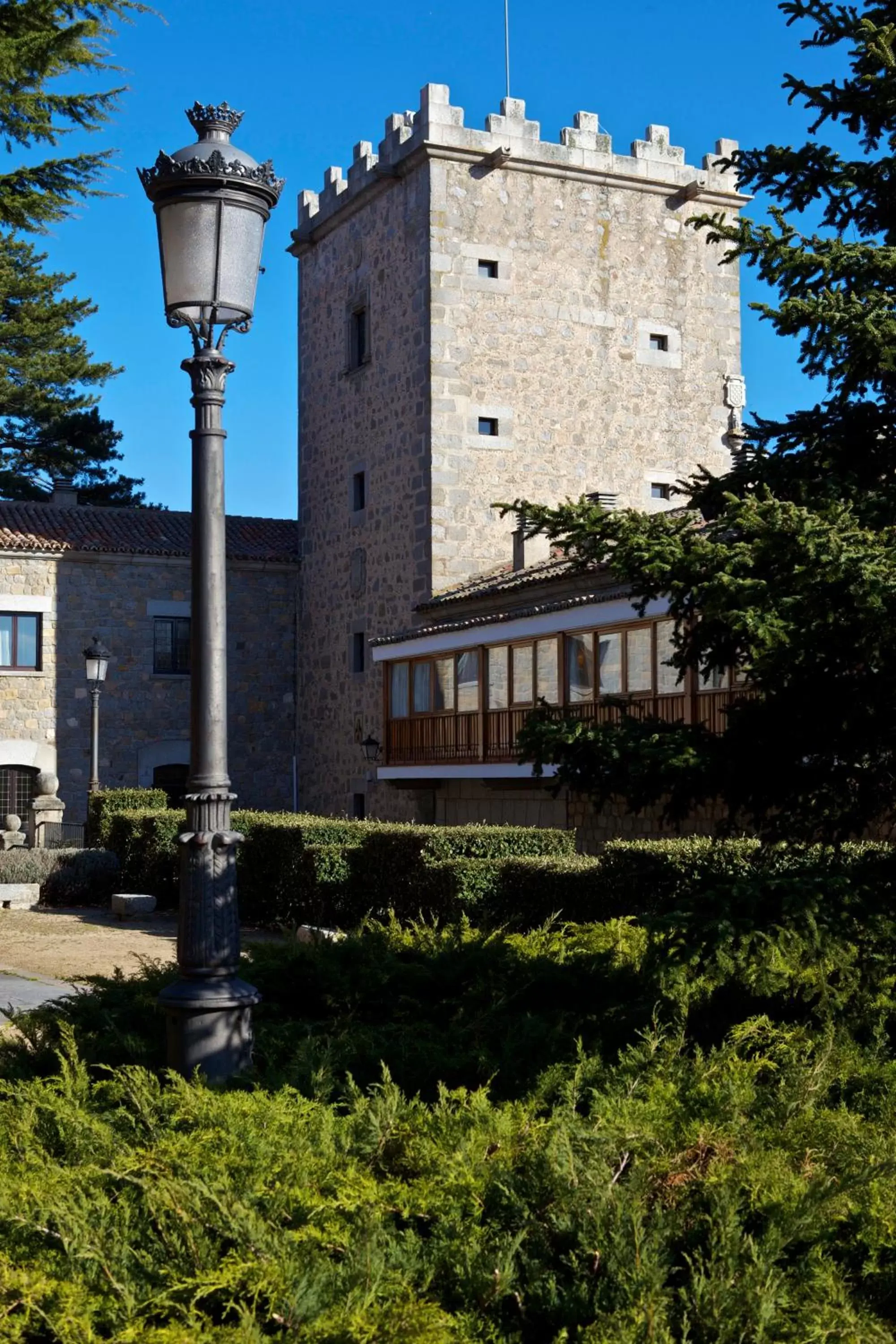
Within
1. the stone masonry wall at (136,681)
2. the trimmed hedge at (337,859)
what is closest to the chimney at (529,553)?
the stone masonry wall at (136,681)

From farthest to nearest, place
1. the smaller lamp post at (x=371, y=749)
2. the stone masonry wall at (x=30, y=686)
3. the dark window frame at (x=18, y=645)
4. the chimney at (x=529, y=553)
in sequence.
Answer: the dark window frame at (x=18, y=645) < the stone masonry wall at (x=30, y=686) < the smaller lamp post at (x=371, y=749) < the chimney at (x=529, y=553)

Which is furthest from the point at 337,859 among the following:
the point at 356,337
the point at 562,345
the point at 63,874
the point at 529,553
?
the point at 356,337

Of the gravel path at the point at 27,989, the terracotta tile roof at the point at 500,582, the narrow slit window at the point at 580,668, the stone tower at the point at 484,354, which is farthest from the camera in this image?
the stone tower at the point at 484,354

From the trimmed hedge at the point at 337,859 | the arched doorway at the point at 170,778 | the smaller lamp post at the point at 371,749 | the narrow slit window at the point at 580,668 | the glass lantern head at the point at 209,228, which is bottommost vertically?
the trimmed hedge at the point at 337,859

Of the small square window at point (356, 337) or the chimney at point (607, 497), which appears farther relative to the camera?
the small square window at point (356, 337)

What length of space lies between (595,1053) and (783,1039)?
71 cm

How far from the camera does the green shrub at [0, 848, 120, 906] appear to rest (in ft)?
67.6

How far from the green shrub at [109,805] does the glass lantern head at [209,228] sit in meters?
17.9

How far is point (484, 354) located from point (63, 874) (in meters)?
12.7

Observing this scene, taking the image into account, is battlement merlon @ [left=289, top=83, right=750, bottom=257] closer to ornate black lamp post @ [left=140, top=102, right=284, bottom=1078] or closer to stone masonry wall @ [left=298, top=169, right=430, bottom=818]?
stone masonry wall @ [left=298, top=169, right=430, bottom=818]

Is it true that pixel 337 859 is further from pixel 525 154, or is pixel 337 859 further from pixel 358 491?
pixel 525 154

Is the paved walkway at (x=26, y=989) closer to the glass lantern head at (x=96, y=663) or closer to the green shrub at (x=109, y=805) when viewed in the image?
the green shrub at (x=109, y=805)

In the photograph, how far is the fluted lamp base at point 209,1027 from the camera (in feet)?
16.0

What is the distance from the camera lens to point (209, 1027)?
4.90m
